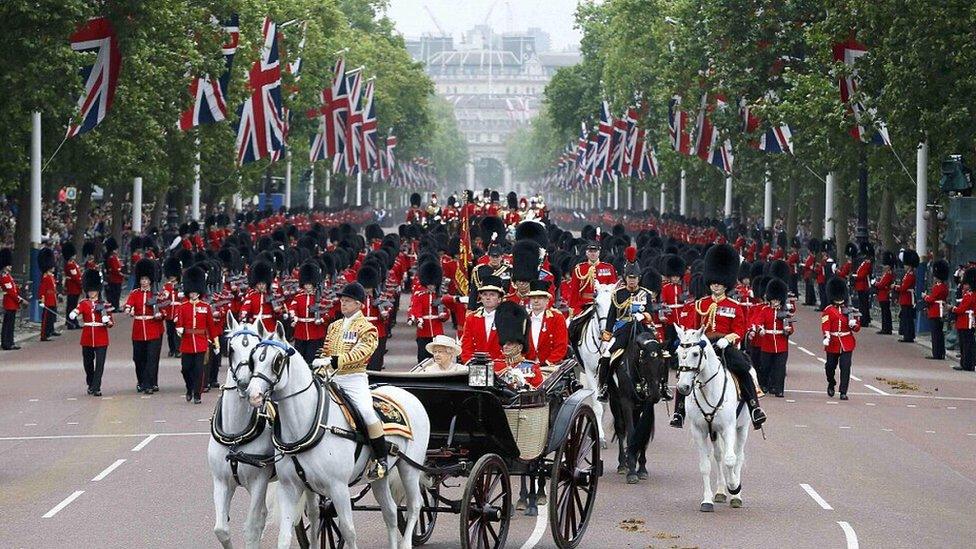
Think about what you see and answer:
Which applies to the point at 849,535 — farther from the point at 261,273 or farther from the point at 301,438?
the point at 261,273

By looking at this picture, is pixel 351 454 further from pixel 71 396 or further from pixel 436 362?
pixel 71 396

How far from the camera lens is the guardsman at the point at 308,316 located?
2641 centimetres

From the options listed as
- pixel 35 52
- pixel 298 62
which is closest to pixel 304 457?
pixel 35 52

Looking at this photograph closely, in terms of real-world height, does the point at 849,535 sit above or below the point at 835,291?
Result: below

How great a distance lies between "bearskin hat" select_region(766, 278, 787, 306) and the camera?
26.1 metres

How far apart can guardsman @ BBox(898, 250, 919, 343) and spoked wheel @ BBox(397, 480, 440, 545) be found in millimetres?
22979

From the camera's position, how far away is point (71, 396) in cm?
2547

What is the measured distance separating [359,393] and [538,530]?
9.34 ft

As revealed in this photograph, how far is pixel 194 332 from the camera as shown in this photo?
79.6 ft

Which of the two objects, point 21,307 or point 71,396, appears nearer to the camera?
point 71,396

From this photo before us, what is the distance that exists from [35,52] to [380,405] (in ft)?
75.0

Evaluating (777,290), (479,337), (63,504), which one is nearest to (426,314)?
(777,290)

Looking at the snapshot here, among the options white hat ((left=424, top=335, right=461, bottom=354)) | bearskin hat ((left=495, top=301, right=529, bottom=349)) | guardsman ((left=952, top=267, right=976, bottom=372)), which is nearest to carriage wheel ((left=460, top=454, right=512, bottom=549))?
white hat ((left=424, top=335, right=461, bottom=354))

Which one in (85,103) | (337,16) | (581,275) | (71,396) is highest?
(337,16)
